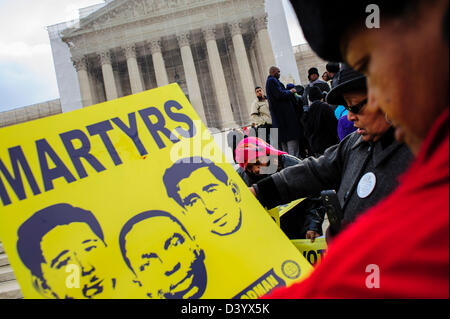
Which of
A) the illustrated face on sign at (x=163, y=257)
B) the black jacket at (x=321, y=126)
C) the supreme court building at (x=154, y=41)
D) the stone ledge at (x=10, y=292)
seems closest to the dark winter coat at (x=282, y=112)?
the black jacket at (x=321, y=126)

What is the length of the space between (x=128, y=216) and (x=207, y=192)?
0.29 metres

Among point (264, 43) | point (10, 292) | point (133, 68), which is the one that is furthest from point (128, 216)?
point (264, 43)

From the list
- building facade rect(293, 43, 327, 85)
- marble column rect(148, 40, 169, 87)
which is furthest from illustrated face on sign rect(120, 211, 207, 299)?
building facade rect(293, 43, 327, 85)

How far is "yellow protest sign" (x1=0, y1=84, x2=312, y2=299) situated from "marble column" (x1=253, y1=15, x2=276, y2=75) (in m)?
23.6

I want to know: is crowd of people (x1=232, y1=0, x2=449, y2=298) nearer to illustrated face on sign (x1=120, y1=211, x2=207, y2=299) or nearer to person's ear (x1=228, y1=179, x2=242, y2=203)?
illustrated face on sign (x1=120, y1=211, x2=207, y2=299)

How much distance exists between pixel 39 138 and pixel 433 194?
1.14 metres

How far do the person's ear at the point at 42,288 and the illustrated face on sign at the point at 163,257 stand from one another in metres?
0.21

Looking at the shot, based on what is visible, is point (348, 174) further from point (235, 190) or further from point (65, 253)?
point (65, 253)

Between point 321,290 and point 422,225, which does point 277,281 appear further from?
point 422,225

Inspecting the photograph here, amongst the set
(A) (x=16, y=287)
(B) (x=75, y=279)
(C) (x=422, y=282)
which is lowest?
(A) (x=16, y=287)

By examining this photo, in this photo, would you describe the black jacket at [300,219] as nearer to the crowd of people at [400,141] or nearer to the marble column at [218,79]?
the crowd of people at [400,141]

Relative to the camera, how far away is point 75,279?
933 millimetres

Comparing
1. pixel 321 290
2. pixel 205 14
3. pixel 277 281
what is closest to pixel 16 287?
pixel 277 281

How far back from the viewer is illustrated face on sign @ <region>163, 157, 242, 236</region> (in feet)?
3.73
